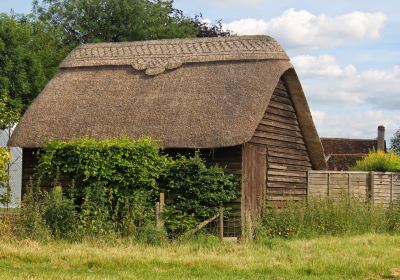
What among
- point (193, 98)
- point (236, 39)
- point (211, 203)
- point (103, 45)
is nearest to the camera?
point (211, 203)

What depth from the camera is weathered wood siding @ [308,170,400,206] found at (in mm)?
24016

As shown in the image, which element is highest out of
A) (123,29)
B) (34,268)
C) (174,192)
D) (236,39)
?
(123,29)

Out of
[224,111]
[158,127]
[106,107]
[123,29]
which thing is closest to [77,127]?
[106,107]

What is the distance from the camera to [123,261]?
14.9 metres

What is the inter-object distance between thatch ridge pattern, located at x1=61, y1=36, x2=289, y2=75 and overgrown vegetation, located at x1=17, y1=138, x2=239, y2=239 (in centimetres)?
387

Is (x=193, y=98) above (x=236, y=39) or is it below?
below

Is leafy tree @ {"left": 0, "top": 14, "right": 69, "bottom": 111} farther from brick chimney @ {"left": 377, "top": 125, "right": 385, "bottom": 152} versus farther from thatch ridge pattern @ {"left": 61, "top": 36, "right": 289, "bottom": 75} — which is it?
brick chimney @ {"left": 377, "top": 125, "right": 385, "bottom": 152}

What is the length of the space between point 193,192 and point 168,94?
3524 millimetres

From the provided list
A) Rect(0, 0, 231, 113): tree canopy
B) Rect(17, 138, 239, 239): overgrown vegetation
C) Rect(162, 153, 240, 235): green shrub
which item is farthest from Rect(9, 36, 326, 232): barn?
Rect(0, 0, 231, 113): tree canopy

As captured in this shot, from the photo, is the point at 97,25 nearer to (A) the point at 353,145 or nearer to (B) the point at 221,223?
(A) the point at 353,145

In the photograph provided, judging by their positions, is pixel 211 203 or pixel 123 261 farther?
pixel 211 203

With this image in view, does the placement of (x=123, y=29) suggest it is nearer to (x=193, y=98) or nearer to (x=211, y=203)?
(x=193, y=98)

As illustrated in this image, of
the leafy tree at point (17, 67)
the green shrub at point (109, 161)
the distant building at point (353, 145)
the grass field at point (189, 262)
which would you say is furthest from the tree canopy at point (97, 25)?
the grass field at point (189, 262)

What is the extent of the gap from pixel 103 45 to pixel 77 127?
4229mm
